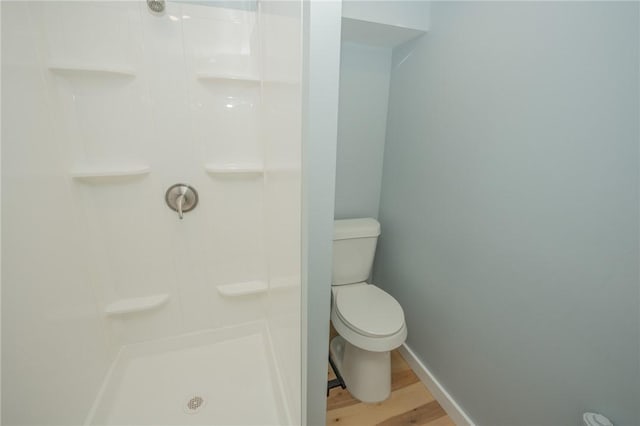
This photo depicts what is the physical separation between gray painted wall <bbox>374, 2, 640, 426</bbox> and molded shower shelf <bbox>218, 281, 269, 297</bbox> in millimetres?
915

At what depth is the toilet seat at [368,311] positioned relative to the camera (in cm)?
123

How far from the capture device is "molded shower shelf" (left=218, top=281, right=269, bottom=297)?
1.46m

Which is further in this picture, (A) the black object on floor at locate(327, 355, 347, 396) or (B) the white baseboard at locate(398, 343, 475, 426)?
(A) the black object on floor at locate(327, 355, 347, 396)

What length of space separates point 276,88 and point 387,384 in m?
1.51

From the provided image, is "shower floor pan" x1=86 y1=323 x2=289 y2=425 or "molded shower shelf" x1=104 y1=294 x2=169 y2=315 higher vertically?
"molded shower shelf" x1=104 y1=294 x2=169 y2=315

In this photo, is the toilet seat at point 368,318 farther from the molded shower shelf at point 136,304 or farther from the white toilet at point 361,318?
the molded shower shelf at point 136,304

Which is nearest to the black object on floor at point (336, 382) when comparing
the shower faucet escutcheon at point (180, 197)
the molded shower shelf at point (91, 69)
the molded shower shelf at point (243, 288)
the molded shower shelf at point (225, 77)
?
the molded shower shelf at point (243, 288)

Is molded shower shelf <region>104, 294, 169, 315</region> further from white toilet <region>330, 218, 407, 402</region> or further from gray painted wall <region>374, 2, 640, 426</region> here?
gray painted wall <region>374, 2, 640, 426</region>

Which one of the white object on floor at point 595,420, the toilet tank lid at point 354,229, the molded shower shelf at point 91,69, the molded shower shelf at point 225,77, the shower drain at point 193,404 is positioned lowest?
the shower drain at point 193,404

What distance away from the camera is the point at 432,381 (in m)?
1.39

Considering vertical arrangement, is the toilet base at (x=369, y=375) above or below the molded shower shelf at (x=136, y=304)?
below

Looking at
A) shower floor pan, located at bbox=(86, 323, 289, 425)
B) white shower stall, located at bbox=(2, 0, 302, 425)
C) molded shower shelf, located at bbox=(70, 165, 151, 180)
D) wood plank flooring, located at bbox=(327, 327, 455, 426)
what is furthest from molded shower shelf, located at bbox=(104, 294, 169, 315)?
wood plank flooring, located at bbox=(327, 327, 455, 426)

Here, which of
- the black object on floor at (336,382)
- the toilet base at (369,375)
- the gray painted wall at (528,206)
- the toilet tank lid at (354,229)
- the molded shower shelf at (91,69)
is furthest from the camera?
the toilet tank lid at (354,229)

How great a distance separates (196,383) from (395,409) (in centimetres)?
102
